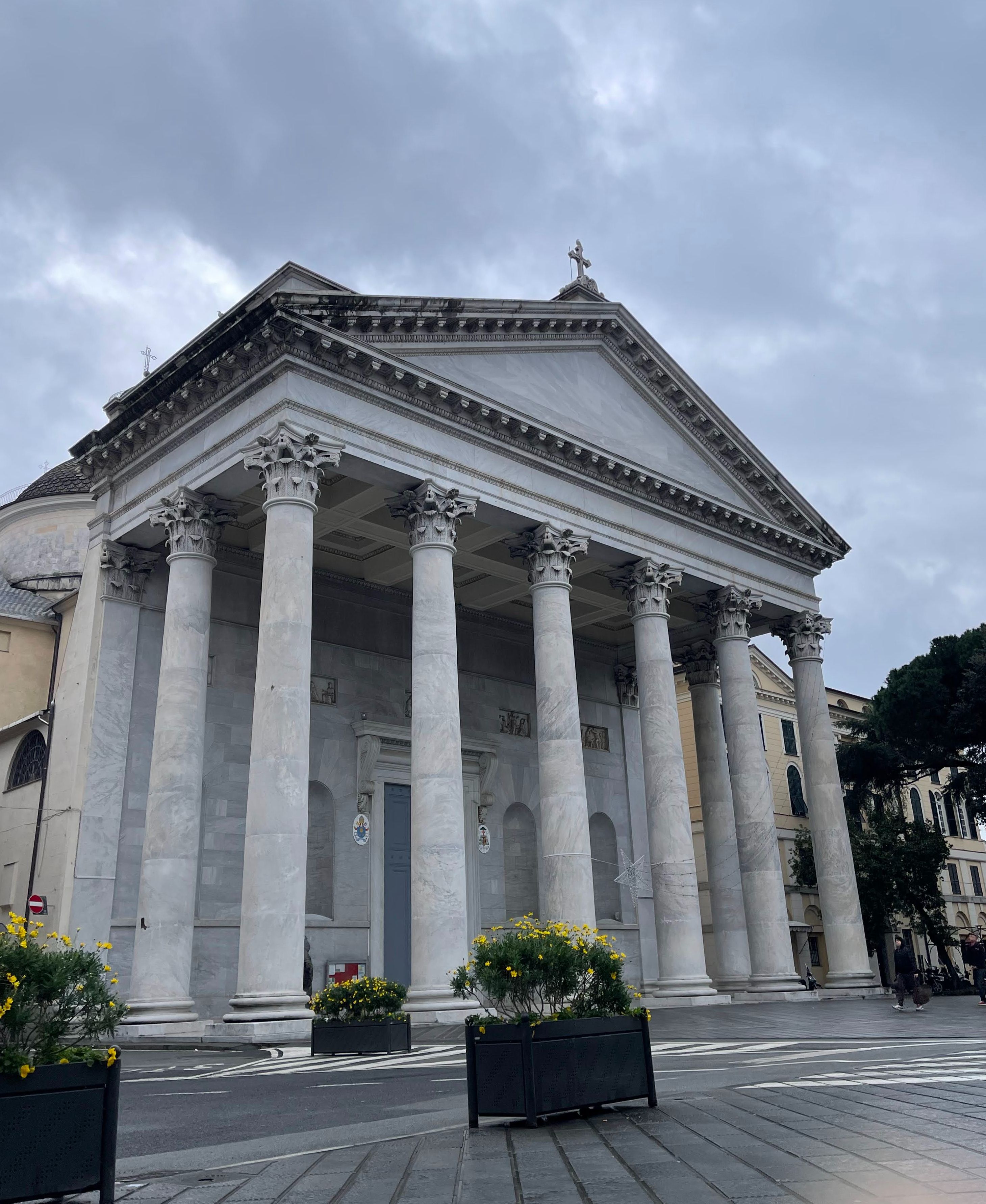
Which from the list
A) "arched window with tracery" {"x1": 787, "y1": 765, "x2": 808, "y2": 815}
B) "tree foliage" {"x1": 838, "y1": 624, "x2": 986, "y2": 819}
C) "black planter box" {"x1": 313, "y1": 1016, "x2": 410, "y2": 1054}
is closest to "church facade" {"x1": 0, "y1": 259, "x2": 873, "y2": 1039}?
"black planter box" {"x1": 313, "y1": 1016, "x2": 410, "y2": 1054}

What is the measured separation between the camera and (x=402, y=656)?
104 feet

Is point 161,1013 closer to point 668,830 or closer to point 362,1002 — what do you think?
point 362,1002

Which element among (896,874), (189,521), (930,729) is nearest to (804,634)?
(930,729)

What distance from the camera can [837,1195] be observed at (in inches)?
214

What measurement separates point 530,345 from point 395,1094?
2015 cm

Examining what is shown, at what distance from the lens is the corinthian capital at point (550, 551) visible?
26.0 meters

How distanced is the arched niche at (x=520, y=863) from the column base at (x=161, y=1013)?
42.2 ft

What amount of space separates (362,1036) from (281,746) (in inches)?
215

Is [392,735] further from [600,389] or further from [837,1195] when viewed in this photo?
[837,1195]

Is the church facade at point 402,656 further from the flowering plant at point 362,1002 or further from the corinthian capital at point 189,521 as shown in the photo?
the flowering plant at point 362,1002

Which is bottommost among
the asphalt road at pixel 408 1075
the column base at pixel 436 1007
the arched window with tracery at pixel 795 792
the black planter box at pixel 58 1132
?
the asphalt road at pixel 408 1075

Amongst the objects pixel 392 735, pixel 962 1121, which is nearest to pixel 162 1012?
pixel 392 735

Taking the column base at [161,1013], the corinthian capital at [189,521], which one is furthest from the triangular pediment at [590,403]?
the column base at [161,1013]

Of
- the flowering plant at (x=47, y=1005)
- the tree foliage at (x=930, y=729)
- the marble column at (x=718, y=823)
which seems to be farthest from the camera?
the tree foliage at (x=930, y=729)
